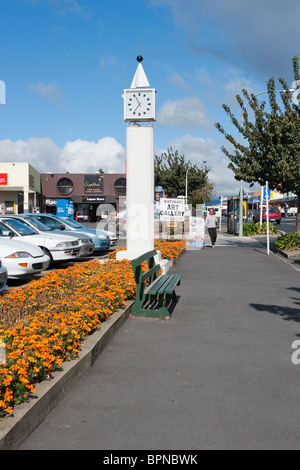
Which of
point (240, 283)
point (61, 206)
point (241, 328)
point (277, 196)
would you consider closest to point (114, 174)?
point (61, 206)

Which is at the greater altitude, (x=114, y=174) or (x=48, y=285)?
(x=114, y=174)

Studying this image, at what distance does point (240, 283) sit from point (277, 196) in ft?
391

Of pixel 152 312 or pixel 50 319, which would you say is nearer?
pixel 50 319

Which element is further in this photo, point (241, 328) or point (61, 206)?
point (61, 206)

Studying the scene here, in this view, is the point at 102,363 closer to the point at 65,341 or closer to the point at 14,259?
the point at 65,341

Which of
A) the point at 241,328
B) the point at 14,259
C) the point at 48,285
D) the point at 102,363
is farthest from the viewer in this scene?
the point at 14,259

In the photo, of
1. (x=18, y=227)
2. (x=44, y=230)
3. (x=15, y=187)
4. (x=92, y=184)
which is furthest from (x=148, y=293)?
(x=92, y=184)

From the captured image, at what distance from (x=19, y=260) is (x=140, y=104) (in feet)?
14.0

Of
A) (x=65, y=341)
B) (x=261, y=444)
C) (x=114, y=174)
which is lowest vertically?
(x=261, y=444)

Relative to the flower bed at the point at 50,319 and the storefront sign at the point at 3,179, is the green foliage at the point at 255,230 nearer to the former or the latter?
the flower bed at the point at 50,319

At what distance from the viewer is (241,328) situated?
257 inches

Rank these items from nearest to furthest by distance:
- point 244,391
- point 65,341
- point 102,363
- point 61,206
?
point 244,391, point 65,341, point 102,363, point 61,206

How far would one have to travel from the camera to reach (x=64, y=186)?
178ft

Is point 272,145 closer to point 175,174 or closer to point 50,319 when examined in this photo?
point 50,319
